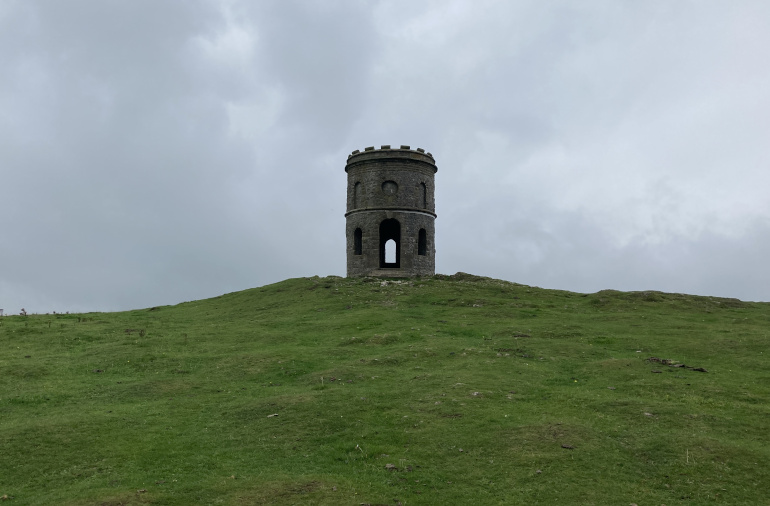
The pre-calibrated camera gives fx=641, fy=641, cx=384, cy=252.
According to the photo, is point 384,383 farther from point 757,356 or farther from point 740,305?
point 740,305

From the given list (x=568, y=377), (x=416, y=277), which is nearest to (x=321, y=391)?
(x=568, y=377)

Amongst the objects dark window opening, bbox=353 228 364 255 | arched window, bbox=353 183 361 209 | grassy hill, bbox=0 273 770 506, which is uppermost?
arched window, bbox=353 183 361 209

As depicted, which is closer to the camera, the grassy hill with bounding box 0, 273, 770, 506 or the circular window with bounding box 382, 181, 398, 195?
the grassy hill with bounding box 0, 273, 770, 506

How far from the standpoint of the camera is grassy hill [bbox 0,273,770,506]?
16.3 metres

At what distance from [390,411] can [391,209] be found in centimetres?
3399

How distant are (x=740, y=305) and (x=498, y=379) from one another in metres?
28.4

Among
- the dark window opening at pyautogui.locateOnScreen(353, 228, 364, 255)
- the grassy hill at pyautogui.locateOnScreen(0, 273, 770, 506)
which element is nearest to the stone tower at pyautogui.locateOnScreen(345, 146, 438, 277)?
the dark window opening at pyautogui.locateOnScreen(353, 228, 364, 255)

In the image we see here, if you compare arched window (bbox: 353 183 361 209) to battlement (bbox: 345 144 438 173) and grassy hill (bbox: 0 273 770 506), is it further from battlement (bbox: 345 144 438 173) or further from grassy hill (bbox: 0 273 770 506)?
grassy hill (bbox: 0 273 770 506)

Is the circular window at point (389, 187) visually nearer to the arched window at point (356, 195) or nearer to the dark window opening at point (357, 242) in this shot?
the arched window at point (356, 195)

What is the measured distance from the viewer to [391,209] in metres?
54.1

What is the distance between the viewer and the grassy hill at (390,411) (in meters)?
16.3

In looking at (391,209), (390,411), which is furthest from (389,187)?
(390,411)

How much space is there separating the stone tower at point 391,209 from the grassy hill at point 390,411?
53.4 ft

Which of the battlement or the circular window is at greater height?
the battlement
